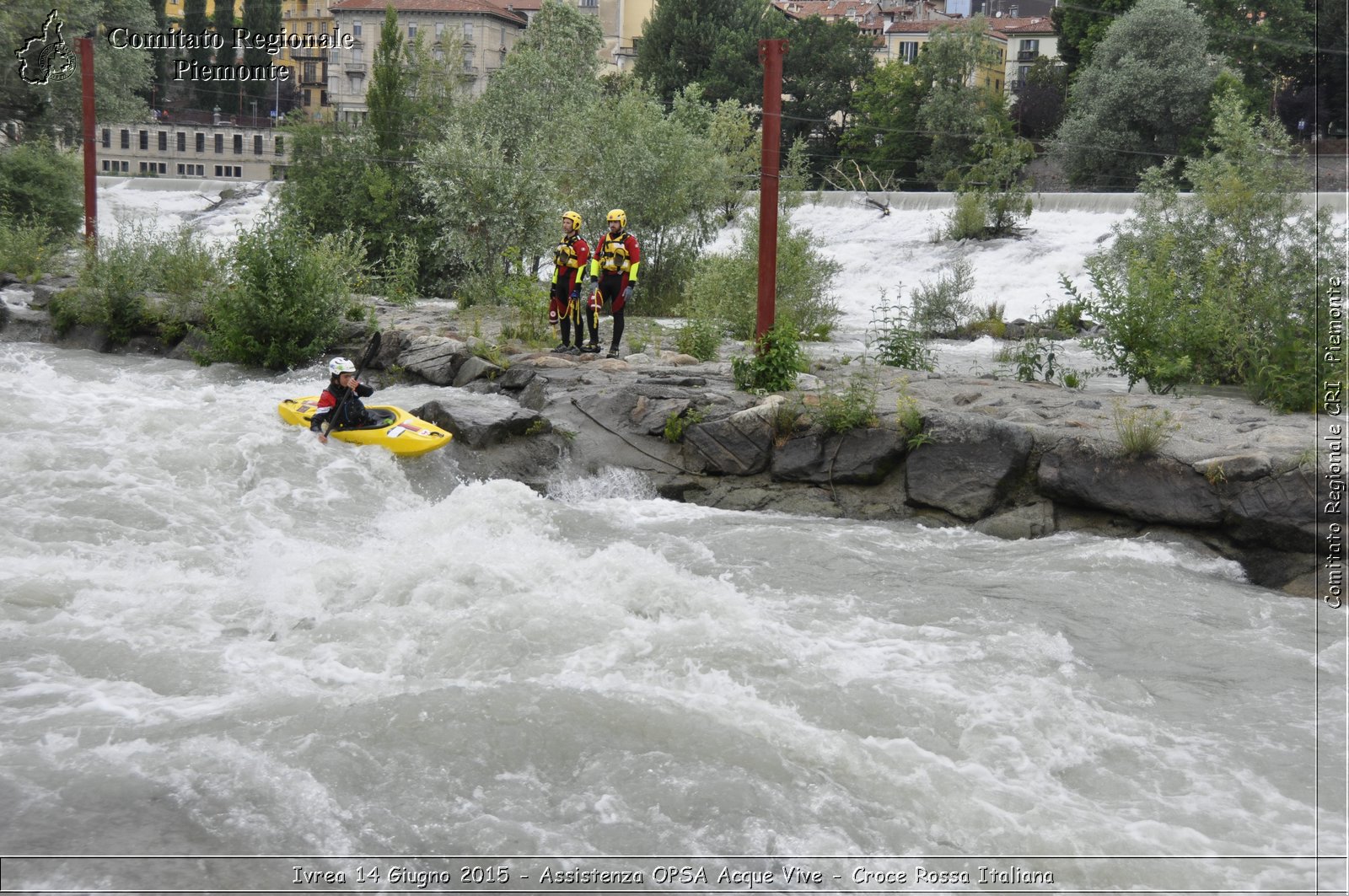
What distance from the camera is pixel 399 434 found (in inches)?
402

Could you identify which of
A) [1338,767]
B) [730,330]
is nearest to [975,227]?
[730,330]

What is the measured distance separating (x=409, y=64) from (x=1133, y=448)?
3120cm

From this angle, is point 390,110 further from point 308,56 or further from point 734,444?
point 308,56

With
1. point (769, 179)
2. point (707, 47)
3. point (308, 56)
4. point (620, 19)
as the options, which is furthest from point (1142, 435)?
point (308, 56)

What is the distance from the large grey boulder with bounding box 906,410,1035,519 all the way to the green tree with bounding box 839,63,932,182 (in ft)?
116

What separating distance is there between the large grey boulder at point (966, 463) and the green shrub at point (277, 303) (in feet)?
26.9

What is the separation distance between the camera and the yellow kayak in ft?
33.2

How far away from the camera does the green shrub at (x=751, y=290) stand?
1573 centimetres

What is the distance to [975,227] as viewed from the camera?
2938 cm

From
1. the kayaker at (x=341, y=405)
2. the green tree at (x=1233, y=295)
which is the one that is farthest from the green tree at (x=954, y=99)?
the kayaker at (x=341, y=405)

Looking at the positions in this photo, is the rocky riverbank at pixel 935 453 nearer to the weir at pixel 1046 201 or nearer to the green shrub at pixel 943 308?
the green shrub at pixel 943 308

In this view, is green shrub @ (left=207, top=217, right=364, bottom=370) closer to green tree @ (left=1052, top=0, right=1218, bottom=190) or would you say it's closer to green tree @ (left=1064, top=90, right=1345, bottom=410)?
green tree @ (left=1064, top=90, right=1345, bottom=410)

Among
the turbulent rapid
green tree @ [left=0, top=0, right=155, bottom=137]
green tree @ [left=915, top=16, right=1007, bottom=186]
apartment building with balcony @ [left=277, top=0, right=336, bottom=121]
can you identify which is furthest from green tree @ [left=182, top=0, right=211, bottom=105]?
the turbulent rapid

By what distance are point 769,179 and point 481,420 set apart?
3.50 meters
